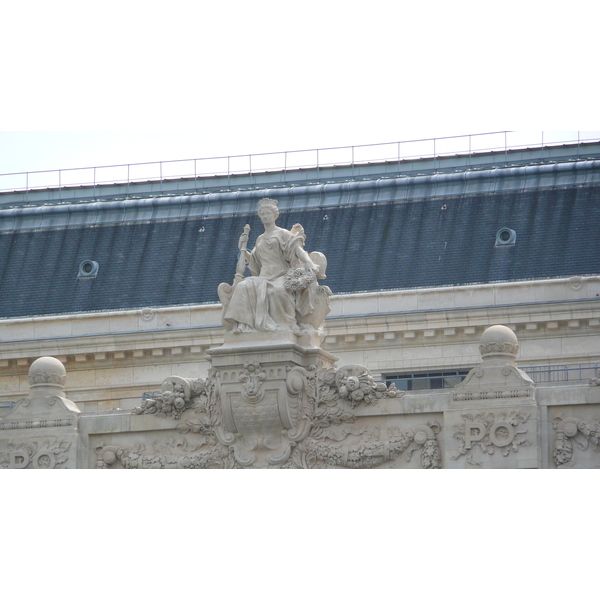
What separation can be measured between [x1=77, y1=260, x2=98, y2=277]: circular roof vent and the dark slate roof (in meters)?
0.22

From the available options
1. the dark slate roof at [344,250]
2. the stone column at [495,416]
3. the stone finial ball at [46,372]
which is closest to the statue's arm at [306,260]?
the stone column at [495,416]

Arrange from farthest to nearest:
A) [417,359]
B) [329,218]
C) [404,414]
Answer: [329,218]
[417,359]
[404,414]

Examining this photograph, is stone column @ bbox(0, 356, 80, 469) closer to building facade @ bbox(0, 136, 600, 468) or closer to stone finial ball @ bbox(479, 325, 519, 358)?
stone finial ball @ bbox(479, 325, 519, 358)

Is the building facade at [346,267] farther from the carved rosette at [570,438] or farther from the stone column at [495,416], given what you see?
the carved rosette at [570,438]

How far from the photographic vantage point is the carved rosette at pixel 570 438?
40469 mm

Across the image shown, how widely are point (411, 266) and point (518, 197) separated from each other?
14.9ft

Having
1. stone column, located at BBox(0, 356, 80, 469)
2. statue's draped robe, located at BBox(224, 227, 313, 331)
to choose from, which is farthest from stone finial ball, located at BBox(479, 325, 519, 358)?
stone column, located at BBox(0, 356, 80, 469)

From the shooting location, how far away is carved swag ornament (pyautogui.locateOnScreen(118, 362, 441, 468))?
41.8 m

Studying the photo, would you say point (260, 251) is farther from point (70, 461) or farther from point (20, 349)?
point (20, 349)

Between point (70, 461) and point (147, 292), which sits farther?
point (147, 292)

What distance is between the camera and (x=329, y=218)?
71.7m

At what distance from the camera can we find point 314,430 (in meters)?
42.3

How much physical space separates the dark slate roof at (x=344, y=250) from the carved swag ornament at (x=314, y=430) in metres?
25.7

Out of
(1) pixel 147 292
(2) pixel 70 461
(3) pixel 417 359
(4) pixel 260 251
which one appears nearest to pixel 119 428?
(2) pixel 70 461
